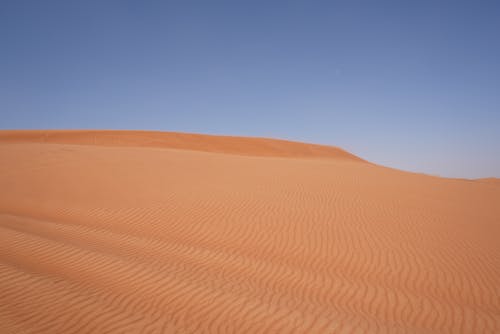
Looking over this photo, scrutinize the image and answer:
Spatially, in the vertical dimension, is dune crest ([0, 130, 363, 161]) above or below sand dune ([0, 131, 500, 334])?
above

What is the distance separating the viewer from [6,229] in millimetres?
6727

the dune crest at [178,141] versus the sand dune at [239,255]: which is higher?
the dune crest at [178,141]

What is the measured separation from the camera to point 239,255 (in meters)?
6.53

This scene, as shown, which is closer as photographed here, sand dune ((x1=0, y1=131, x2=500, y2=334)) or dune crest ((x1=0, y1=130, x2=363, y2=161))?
sand dune ((x1=0, y1=131, x2=500, y2=334))

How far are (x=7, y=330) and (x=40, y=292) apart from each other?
33.5 inches

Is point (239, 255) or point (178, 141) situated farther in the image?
point (178, 141)

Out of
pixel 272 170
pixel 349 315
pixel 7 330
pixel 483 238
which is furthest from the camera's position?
pixel 272 170

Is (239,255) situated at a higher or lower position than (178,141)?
lower

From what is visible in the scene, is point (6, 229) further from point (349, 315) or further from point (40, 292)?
point (349, 315)

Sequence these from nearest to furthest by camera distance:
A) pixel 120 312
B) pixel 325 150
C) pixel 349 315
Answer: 1. pixel 120 312
2. pixel 349 315
3. pixel 325 150

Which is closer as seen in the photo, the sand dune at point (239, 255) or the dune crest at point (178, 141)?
the sand dune at point (239, 255)

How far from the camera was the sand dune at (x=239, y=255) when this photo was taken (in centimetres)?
423

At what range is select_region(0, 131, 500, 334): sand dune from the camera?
423cm

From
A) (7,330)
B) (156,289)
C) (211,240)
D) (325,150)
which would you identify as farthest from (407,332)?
(325,150)
